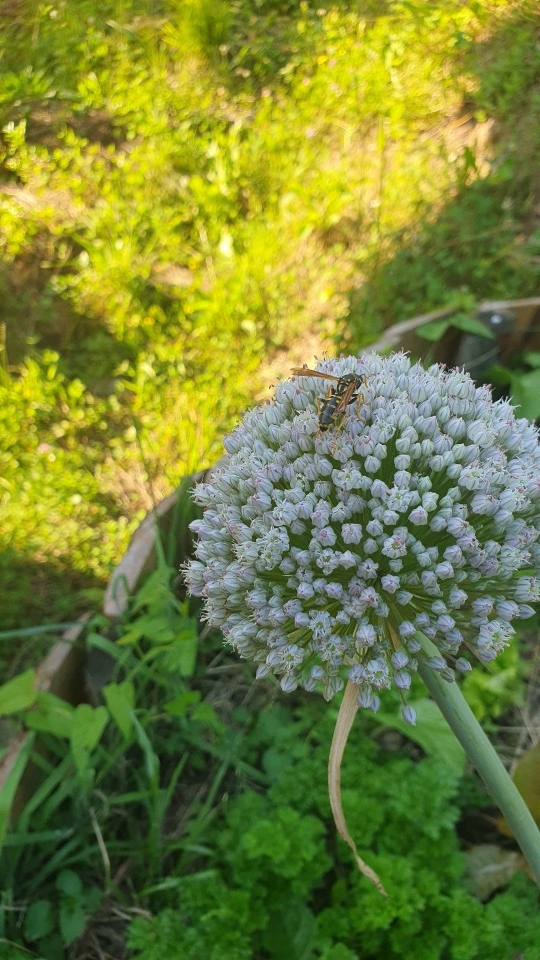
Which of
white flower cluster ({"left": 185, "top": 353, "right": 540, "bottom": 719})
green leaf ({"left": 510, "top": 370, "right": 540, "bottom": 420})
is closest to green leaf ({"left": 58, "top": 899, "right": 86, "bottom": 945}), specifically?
white flower cluster ({"left": 185, "top": 353, "right": 540, "bottom": 719})

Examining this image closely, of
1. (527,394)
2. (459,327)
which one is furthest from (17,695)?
(459,327)

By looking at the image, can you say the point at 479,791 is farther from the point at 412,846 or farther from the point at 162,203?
the point at 162,203

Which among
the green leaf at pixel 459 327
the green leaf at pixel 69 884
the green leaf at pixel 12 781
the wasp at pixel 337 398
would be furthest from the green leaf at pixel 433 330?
the green leaf at pixel 69 884

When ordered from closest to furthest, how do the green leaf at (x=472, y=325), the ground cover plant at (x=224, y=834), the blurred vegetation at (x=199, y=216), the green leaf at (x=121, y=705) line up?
the ground cover plant at (x=224, y=834) < the green leaf at (x=121, y=705) < the green leaf at (x=472, y=325) < the blurred vegetation at (x=199, y=216)

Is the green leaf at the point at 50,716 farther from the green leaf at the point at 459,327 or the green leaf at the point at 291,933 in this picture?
the green leaf at the point at 459,327

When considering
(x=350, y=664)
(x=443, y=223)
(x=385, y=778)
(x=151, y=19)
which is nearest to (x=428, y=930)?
(x=385, y=778)

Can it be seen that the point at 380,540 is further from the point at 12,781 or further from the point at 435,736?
the point at 12,781
